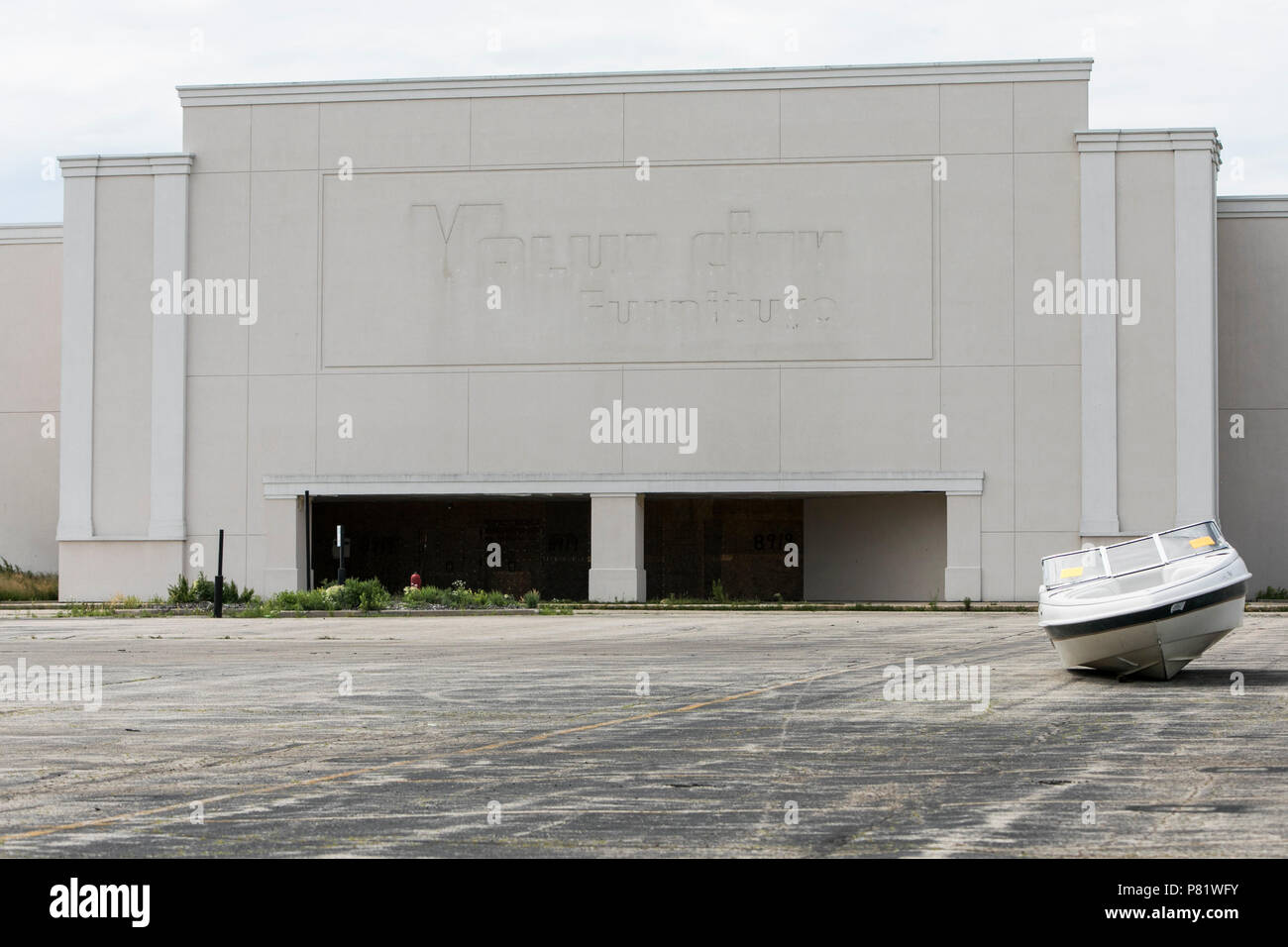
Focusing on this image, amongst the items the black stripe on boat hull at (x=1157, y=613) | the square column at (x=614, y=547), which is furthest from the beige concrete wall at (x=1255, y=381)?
the black stripe on boat hull at (x=1157, y=613)

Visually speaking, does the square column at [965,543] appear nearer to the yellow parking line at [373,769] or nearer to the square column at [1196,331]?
the square column at [1196,331]

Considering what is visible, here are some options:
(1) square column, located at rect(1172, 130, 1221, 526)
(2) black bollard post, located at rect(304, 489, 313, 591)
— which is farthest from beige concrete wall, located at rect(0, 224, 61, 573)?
(1) square column, located at rect(1172, 130, 1221, 526)

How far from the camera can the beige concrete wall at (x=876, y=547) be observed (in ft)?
135

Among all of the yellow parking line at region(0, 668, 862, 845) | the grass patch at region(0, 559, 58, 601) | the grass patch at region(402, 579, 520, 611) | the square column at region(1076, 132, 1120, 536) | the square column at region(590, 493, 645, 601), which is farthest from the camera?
the grass patch at region(0, 559, 58, 601)

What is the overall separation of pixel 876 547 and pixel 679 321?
355 inches

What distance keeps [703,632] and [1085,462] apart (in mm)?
16959

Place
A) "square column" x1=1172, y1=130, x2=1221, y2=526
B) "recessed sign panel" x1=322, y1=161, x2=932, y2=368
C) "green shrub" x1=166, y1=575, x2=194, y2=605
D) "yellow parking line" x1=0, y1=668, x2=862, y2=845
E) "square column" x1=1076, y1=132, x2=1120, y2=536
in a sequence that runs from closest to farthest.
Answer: "yellow parking line" x1=0, y1=668, x2=862, y2=845
"green shrub" x1=166, y1=575, x2=194, y2=605
"square column" x1=1172, y1=130, x2=1221, y2=526
"square column" x1=1076, y1=132, x2=1120, y2=536
"recessed sign panel" x1=322, y1=161, x2=932, y2=368

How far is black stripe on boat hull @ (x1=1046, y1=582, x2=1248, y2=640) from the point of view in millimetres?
15391

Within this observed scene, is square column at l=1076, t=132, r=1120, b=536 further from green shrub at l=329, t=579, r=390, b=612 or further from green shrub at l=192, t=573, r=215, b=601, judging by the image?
green shrub at l=192, t=573, r=215, b=601

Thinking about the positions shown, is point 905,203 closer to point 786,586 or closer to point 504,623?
point 786,586

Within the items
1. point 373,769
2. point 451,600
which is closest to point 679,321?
point 451,600

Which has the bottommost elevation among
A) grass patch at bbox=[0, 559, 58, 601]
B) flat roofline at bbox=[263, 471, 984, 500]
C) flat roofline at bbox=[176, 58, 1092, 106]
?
grass patch at bbox=[0, 559, 58, 601]

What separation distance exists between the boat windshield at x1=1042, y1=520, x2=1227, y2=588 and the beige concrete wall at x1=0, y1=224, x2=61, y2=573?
3764cm

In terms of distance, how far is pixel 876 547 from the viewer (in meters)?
42.7
